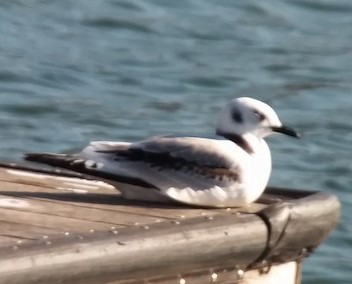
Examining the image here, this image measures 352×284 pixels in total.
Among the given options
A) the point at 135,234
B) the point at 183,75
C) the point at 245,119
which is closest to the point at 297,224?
the point at 245,119

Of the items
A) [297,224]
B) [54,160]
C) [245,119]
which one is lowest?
[297,224]

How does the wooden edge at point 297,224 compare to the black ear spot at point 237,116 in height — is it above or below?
below

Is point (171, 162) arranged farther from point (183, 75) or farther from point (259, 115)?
point (183, 75)

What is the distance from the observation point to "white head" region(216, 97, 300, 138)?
4.80 metres

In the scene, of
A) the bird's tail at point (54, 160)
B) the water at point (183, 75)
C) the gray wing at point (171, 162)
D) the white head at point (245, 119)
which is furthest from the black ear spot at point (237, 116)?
the water at point (183, 75)

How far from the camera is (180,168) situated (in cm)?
469

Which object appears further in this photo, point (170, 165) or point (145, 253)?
point (170, 165)

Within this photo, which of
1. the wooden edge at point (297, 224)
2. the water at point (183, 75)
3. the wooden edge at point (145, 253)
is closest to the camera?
the wooden edge at point (145, 253)

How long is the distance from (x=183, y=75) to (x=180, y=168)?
6.57 metres

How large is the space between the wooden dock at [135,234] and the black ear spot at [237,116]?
0.24 metres

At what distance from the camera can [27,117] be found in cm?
1005

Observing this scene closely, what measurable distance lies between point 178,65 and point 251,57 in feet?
1.85

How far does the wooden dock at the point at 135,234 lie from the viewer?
402 cm

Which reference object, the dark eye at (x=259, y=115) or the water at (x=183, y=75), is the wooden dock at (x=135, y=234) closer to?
the dark eye at (x=259, y=115)
